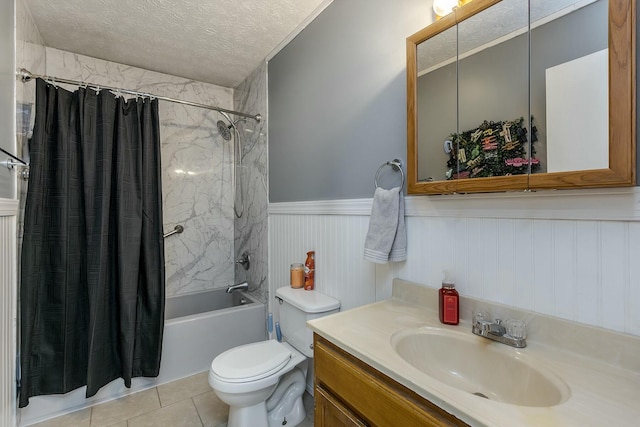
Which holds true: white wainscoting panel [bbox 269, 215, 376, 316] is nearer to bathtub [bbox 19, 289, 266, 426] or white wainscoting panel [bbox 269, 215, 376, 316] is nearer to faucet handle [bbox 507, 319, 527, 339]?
bathtub [bbox 19, 289, 266, 426]

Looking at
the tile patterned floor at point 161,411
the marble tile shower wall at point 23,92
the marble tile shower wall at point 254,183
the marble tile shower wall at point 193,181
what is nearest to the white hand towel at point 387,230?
the tile patterned floor at point 161,411

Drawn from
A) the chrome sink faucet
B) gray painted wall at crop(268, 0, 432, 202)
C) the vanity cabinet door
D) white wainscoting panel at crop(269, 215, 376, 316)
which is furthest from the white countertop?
gray painted wall at crop(268, 0, 432, 202)

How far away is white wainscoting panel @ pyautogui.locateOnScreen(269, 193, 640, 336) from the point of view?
792 millimetres

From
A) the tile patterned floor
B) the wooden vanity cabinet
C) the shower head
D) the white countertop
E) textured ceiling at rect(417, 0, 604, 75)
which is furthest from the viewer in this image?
the shower head

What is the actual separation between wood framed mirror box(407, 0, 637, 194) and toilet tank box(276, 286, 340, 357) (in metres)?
0.83

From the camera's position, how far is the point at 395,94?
1.38 metres

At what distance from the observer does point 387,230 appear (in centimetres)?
129

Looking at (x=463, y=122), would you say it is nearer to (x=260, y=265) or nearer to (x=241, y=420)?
(x=241, y=420)

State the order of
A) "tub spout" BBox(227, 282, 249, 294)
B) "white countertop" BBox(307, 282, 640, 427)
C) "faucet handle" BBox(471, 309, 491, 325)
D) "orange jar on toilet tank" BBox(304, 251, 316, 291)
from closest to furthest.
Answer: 1. "white countertop" BBox(307, 282, 640, 427)
2. "faucet handle" BBox(471, 309, 491, 325)
3. "orange jar on toilet tank" BBox(304, 251, 316, 291)
4. "tub spout" BBox(227, 282, 249, 294)

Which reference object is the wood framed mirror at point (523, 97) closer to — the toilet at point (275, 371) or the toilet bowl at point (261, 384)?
the toilet at point (275, 371)

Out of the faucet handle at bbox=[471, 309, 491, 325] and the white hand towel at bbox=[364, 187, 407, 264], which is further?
the white hand towel at bbox=[364, 187, 407, 264]

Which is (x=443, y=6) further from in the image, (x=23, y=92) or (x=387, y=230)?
(x=23, y=92)

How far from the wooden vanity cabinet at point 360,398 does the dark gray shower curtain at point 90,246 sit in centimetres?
151

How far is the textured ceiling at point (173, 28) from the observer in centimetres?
177
